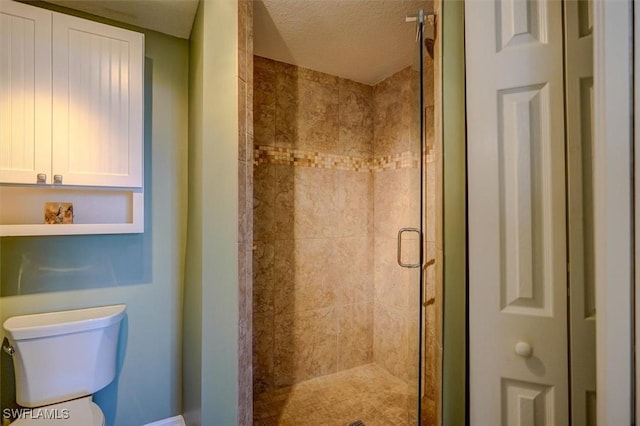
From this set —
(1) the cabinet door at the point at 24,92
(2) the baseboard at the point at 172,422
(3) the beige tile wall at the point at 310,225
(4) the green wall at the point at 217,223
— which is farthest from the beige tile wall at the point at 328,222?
(1) the cabinet door at the point at 24,92

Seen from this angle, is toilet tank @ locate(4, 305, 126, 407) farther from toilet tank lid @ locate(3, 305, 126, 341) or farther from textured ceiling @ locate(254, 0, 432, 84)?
textured ceiling @ locate(254, 0, 432, 84)

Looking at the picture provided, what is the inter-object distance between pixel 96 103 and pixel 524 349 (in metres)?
2.04

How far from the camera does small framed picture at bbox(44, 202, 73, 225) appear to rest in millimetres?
1476

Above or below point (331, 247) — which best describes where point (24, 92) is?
above

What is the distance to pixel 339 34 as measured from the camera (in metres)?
1.81

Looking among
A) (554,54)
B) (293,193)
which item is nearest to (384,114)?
(293,193)

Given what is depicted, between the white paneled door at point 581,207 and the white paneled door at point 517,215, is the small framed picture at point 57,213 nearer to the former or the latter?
the white paneled door at point 517,215

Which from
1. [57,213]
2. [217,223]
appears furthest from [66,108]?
[217,223]

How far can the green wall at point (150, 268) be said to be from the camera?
61.2 inches

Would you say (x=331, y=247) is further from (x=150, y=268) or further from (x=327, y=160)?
(x=150, y=268)

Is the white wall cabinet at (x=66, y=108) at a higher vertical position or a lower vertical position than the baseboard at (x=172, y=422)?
higher

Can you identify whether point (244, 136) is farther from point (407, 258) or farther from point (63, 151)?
point (407, 258)

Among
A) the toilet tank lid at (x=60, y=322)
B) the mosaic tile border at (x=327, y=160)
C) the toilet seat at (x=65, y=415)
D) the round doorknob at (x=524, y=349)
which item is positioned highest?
the mosaic tile border at (x=327, y=160)

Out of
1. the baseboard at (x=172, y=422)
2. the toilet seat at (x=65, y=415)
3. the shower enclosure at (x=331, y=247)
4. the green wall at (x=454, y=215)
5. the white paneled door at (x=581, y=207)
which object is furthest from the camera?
the shower enclosure at (x=331, y=247)
